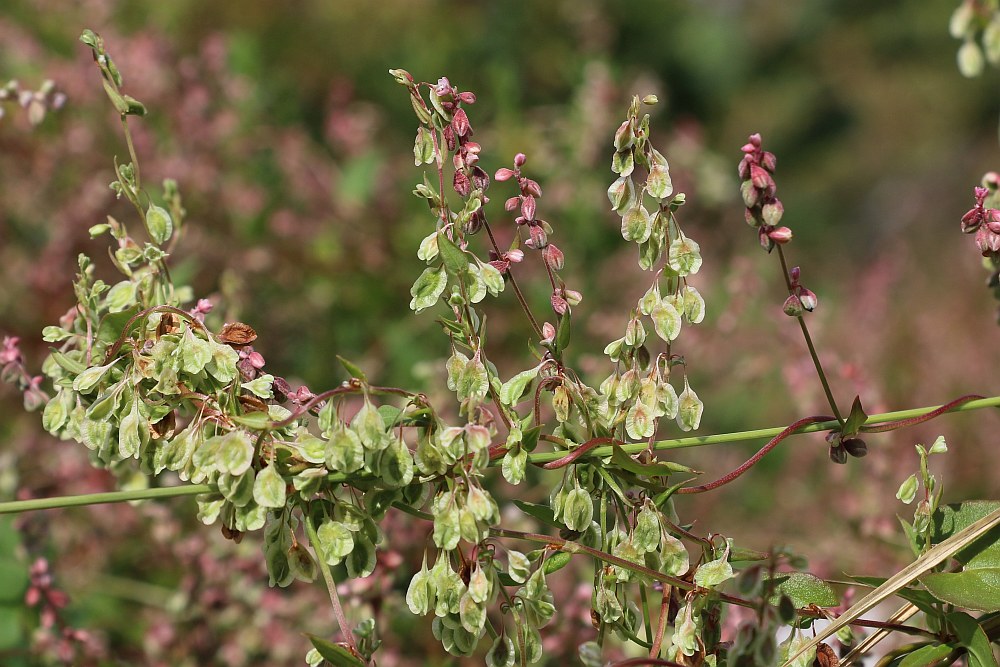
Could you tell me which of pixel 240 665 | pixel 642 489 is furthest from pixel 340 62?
pixel 642 489

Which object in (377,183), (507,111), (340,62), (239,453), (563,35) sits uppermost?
(563,35)

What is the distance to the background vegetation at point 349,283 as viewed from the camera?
1065mm

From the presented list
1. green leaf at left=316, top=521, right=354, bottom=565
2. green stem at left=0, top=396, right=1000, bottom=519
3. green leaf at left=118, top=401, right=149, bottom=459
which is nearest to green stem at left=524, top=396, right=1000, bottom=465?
green stem at left=0, top=396, right=1000, bottom=519

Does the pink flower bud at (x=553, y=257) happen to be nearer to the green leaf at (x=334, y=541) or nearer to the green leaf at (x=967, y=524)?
the green leaf at (x=334, y=541)

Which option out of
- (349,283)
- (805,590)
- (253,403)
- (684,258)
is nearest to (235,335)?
(253,403)

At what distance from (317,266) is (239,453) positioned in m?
1.24

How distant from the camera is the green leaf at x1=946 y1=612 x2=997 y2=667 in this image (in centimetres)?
54

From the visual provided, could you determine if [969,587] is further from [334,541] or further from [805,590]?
[334,541]

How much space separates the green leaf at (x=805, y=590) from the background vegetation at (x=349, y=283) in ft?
1.06

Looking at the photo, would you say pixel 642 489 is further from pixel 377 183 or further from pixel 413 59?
pixel 413 59

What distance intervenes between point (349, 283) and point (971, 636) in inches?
50.0

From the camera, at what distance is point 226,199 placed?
169cm

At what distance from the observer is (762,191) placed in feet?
1.70

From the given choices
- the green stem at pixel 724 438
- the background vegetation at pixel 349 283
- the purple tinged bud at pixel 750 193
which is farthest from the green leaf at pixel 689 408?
the background vegetation at pixel 349 283
